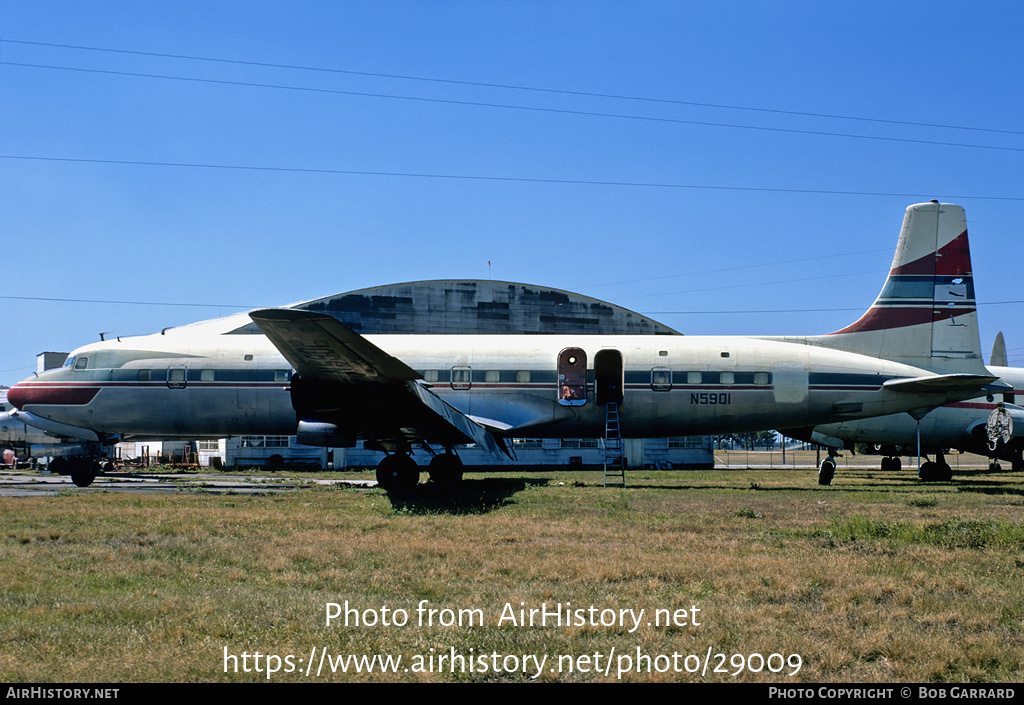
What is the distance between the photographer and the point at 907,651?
5.82m

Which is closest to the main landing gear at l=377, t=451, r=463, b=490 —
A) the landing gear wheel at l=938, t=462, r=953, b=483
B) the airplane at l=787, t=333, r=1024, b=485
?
the airplane at l=787, t=333, r=1024, b=485

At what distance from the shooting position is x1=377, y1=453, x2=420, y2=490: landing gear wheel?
778 inches

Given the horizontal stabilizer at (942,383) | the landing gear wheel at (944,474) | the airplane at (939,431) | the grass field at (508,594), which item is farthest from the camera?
the landing gear wheel at (944,474)

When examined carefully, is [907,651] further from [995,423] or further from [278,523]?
[995,423]

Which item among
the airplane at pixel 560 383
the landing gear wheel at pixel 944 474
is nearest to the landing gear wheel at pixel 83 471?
the airplane at pixel 560 383

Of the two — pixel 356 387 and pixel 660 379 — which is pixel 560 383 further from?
pixel 356 387

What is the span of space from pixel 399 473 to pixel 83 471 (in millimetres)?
9607

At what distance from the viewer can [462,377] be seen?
22.2m

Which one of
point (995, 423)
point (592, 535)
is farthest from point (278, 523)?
point (995, 423)

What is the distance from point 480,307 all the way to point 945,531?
32.5 m

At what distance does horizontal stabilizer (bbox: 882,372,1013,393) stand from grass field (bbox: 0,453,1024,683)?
687 cm

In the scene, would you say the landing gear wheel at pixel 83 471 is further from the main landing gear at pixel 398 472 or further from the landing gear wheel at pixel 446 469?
the landing gear wheel at pixel 446 469

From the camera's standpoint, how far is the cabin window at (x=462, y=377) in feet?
72.6

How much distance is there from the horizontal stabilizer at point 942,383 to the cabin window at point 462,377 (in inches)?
460
